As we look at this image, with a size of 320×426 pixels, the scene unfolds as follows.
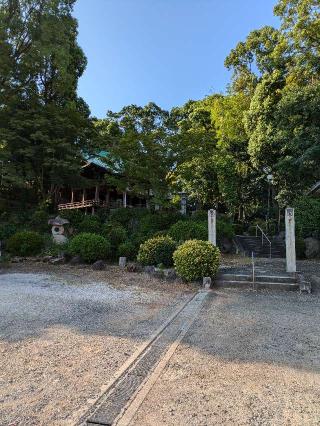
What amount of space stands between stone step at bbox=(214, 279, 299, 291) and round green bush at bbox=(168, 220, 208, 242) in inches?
160

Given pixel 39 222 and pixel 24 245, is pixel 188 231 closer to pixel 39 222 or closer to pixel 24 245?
pixel 24 245

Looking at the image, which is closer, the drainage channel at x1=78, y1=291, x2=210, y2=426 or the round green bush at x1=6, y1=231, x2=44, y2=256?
the drainage channel at x1=78, y1=291, x2=210, y2=426

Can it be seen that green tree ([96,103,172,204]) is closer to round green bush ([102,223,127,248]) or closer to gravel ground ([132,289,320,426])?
round green bush ([102,223,127,248])

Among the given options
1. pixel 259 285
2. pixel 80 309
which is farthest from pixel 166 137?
pixel 80 309

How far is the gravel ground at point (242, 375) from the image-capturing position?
8.50ft

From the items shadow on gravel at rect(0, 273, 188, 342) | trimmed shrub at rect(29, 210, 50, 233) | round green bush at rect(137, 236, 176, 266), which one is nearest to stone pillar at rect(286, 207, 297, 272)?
round green bush at rect(137, 236, 176, 266)

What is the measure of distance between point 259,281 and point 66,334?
5.13 metres

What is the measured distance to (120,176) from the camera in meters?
16.1

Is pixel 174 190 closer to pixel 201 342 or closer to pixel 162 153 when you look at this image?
pixel 162 153

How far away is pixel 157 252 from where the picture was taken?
9523 millimetres

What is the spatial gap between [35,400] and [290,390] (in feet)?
7.20

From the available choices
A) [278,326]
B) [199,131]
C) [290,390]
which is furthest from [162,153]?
[290,390]

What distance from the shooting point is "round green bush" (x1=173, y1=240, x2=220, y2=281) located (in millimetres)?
8031

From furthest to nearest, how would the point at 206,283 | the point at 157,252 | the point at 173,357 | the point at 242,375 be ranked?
the point at 157,252, the point at 206,283, the point at 173,357, the point at 242,375
